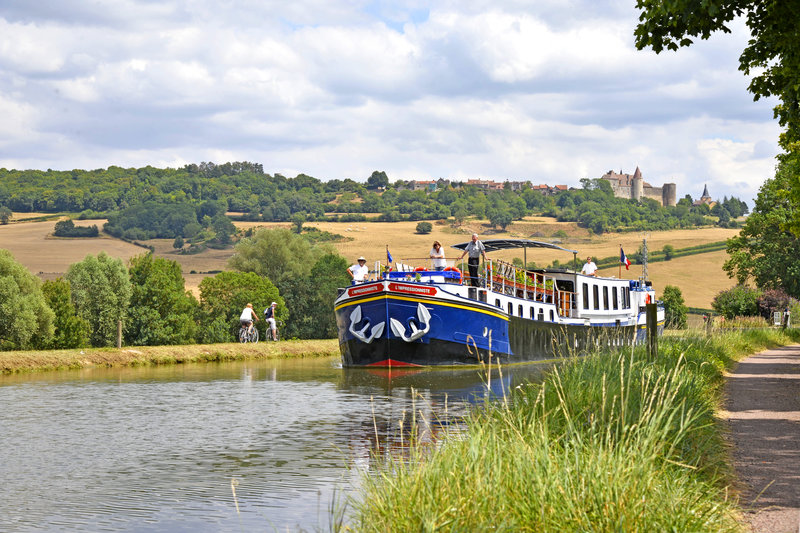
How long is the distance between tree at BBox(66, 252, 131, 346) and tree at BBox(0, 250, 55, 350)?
7844mm

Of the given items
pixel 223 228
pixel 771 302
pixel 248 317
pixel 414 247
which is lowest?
pixel 771 302

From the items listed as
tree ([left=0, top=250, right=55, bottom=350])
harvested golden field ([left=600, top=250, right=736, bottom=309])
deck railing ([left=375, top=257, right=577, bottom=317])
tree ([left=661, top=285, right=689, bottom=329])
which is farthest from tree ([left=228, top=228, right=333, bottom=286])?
harvested golden field ([left=600, top=250, right=736, bottom=309])

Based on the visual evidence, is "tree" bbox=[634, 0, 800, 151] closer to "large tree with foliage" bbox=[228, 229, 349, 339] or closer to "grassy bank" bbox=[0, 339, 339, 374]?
"grassy bank" bbox=[0, 339, 339, 374]

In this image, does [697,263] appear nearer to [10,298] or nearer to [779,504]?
[10,298]

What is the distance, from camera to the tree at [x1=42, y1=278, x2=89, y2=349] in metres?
56.9

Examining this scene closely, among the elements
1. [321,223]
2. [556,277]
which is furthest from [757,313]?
[321,223]

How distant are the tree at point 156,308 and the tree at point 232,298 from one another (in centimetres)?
453

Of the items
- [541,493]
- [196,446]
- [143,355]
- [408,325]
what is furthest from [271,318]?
[541,493]

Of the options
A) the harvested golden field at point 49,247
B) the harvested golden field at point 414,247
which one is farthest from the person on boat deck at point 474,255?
the harvested golden field at point 49,247

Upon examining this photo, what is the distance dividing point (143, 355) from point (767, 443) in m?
28.1

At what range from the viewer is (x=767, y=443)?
12.9 metres

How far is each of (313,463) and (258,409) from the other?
285 inches

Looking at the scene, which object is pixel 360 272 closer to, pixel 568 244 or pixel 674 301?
pixel 674 301

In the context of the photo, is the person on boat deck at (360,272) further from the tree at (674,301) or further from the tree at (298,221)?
the tree at (298,221)
